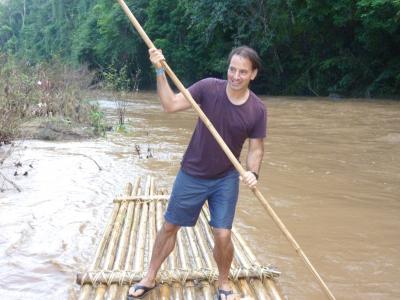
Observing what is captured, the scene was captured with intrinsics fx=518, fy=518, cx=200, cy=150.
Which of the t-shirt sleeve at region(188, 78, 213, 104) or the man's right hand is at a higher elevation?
the man's right hand

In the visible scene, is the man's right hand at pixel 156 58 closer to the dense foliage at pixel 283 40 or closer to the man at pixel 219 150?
the man at pixel 219 150

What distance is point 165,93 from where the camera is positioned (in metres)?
2.72

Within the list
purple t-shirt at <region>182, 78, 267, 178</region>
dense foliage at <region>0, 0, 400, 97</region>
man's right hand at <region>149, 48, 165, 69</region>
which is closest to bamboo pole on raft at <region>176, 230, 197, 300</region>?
purple t-shirt at <region>182, 78, 267, 178</region>

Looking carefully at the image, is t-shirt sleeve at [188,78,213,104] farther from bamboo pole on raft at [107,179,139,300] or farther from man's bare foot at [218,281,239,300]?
bamboo pole on raft at [107,179,139,300]

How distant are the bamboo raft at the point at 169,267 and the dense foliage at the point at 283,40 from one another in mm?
9186

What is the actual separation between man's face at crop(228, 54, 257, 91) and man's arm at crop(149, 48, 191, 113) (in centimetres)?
27

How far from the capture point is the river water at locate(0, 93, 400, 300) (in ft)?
11.3

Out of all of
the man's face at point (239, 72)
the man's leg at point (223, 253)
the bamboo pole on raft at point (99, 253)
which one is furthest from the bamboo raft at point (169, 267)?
the man's face at point (239, 72)

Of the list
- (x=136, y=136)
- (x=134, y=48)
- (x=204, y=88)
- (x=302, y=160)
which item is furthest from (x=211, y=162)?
(x=134, y=48)

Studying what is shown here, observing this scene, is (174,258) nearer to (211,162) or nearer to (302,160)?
(211,162)

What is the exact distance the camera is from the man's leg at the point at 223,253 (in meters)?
2.83

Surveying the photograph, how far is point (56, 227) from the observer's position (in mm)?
4336

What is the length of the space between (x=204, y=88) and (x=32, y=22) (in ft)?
209

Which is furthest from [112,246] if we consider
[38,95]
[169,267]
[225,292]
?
[38,95]
